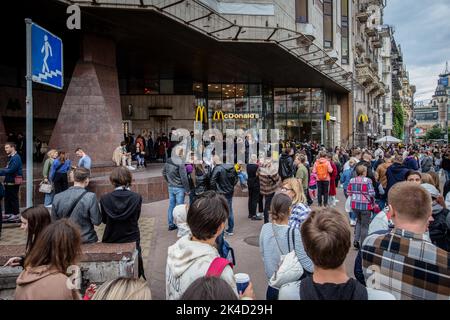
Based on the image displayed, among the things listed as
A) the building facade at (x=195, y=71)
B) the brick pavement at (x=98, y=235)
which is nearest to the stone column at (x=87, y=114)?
the building facade at (x=195, y=71)

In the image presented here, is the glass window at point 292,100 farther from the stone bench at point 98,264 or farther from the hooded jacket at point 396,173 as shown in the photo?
the stone bench at point 98,264

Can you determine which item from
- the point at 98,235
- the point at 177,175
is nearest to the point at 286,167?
the point at 177,175

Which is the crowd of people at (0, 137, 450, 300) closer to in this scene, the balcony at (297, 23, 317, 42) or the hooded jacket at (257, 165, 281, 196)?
the hooded jacket at (257, 165, 281, 196)

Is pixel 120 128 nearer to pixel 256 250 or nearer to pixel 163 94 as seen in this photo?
pixel 256 250

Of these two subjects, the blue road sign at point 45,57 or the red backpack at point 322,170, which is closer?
the blue road sign at point 45,57

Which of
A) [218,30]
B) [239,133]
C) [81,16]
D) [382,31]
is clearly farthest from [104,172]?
[382,31]

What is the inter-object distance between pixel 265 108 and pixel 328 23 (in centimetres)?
969

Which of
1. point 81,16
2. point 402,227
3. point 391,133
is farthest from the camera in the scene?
point 391,133

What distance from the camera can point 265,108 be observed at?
115 feet

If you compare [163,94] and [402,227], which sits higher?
[163,94]

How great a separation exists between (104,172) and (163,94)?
16587mm

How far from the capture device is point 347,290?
197 cm

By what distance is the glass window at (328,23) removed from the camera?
105ft

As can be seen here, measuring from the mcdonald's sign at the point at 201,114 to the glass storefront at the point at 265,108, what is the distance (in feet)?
3.00
